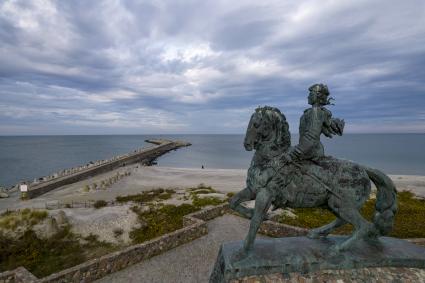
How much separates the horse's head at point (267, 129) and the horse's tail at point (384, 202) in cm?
182

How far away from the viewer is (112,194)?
2350cm

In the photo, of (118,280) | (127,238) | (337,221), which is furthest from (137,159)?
(337,221)

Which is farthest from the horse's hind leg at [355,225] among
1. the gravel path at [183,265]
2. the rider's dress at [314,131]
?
the gravel path at [183,265]

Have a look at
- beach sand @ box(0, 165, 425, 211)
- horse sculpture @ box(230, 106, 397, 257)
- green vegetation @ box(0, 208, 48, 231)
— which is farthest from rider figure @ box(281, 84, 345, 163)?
beach sand @ box(0, 165, 425, 211)

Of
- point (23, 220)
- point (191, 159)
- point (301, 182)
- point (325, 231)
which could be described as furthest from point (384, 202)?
point (191, 159)

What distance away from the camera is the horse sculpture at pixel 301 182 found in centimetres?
525

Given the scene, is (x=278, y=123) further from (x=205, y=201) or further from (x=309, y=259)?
(x=205, y=201)

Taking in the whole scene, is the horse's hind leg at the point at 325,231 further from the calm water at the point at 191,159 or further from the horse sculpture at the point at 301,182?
the calm water at the point at 191,159

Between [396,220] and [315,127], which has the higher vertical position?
[315,127]

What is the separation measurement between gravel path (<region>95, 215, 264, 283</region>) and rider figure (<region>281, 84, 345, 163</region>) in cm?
519

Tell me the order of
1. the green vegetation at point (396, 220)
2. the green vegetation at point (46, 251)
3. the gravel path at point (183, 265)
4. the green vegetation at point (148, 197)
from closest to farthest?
the gravel path at point (183, 265) → the green vegetation at point (46, 251) → the green vegetation at point (396, 220) → the green vegetation at point (148, 197)

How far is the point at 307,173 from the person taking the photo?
5.37m

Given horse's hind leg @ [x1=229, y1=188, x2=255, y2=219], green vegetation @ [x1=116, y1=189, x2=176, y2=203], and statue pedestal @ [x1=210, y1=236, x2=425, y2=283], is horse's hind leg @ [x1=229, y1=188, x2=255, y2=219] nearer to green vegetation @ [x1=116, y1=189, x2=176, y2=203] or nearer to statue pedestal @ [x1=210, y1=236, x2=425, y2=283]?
statue pedestal @ [x1=210, y1=236, x2=425, y2=283]

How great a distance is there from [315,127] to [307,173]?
0.88m
